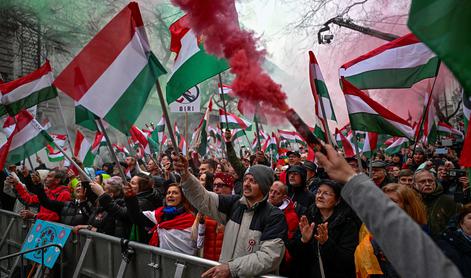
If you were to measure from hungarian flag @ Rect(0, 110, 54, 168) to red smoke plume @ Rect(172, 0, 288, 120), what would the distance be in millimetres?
4127

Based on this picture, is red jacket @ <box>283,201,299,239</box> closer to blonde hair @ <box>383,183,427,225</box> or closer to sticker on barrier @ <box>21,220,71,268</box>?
blonde hair @ <box>383,183,427,225</box>

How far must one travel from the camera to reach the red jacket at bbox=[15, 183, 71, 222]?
19.3 feet

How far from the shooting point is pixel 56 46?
22328 millimetres

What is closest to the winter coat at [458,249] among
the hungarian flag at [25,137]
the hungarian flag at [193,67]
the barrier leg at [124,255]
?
the barrier leg at [124,255]

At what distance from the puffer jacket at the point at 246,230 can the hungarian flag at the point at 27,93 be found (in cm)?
353

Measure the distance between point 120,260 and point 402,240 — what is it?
3.70 meters

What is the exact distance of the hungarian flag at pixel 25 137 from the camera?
5883mm

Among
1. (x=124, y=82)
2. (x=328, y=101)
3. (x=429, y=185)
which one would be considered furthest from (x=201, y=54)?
(x=429, y=185)

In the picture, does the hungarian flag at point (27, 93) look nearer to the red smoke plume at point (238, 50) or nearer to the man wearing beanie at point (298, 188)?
the man wearing beanie at point (298, 188)

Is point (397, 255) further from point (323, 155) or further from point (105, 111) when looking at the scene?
point (105, 111)

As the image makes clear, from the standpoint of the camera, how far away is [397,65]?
203 inches

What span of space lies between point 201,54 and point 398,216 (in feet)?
13.0

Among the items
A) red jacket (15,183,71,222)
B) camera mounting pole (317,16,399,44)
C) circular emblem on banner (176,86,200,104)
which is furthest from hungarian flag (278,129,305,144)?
red jacket (15,183,71,222)

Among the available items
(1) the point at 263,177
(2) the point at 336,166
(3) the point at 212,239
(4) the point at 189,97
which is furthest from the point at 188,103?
(2) the point at 336,166
